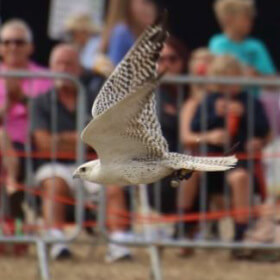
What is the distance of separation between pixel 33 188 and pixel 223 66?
1.89 metres

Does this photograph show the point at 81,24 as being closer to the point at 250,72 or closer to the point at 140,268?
the point at 250,72

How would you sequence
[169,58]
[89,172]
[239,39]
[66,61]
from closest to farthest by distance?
[89,172]
[66,61]
[169,58]
[239,39]

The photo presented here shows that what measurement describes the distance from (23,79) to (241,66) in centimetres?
199

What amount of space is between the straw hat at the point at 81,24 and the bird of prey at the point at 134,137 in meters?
5.13

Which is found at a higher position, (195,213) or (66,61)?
(66,61)

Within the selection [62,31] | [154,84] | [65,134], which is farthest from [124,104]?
[62,31]

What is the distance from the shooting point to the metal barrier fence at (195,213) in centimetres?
1135

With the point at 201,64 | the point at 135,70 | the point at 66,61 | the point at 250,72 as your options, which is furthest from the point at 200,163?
the point at 250,72

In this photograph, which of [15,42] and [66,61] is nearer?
[66,61]

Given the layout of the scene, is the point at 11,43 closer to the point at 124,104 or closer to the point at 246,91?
the point at 246,91

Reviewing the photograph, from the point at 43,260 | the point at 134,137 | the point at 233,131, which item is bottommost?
the point at 43,260

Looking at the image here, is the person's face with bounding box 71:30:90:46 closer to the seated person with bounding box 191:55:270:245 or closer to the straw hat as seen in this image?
the straw hat

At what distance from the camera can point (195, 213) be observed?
11664 mm

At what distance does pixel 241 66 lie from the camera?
1247cm
